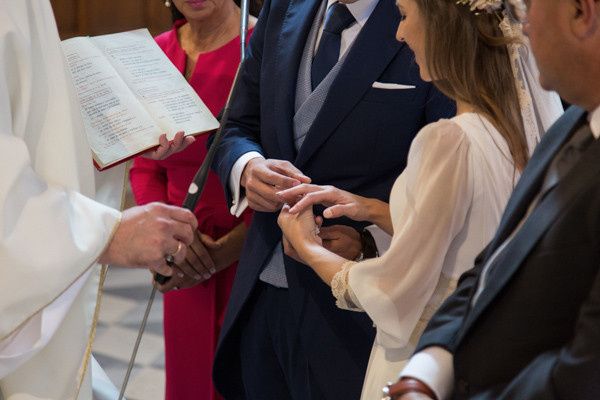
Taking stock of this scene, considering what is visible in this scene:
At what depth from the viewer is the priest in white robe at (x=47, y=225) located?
6.61 feet

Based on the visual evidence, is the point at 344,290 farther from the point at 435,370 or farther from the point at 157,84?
the point at 157,84

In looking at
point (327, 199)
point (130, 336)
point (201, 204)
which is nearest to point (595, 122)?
point (327, 199)

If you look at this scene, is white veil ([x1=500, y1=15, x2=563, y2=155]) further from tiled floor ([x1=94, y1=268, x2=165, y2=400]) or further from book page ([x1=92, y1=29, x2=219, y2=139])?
tiled floor ([x1=94, y1=268, x2=165, y2=400])

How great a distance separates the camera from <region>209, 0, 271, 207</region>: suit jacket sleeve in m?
2.68

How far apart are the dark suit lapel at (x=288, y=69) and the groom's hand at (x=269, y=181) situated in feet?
0.29

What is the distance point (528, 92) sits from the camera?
6.85ft

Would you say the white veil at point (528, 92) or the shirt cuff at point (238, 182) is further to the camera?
the shirt cuff at point (238, 182)

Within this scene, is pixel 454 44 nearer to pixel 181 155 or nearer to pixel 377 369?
pixel 377 369

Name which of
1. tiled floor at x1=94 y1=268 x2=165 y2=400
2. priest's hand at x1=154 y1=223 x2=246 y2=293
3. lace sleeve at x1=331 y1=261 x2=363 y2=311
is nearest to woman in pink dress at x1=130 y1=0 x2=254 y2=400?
priest's hand at x1=154 y1=223 x2=246 y2=293

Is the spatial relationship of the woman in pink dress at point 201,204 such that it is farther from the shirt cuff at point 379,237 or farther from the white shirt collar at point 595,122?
the white shirt collar at point 595,122

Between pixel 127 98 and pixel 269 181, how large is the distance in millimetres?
499

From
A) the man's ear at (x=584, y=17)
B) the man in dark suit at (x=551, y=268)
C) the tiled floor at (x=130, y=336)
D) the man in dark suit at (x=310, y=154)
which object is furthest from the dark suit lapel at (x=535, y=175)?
the tiled floor at (x=130, y=336)

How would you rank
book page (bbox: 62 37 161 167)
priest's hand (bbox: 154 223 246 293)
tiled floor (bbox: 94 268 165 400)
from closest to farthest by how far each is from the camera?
1. book page (bbox: 62 37 161 167)
2. priest's hand (bbox: 154 223 246 293)
3. tiled floor (bbox: 94 268 165 400)

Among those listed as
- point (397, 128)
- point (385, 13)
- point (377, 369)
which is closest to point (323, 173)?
point (397, 128)
